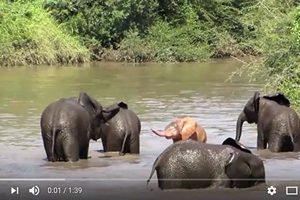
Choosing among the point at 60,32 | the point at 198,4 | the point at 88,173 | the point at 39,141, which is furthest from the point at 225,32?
the point at 88,173

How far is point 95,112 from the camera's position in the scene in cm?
1187

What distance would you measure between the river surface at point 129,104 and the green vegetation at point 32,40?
3.59ft

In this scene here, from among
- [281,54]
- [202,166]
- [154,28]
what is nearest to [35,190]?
[202,166]

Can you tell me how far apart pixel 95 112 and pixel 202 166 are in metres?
3.76

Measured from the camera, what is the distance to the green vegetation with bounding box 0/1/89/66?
32.1m

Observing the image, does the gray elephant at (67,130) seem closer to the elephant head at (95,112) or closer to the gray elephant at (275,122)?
the elephant head at (95,112)

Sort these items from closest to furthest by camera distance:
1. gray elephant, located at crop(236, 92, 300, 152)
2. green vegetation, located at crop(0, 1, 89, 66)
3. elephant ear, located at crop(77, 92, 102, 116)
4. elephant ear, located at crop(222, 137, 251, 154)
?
elephant ear, located at crop(222, 137, 251, 154)
elephant ear, located at crop(77, 92, 102, 116)
gray elephant, located at crop(236, 92, 300, 152)
green vegetation, located at crop(0, 1, 89, 66)

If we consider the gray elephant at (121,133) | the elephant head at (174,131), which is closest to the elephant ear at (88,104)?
the gray elephant at (121,133)

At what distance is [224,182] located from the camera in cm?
839

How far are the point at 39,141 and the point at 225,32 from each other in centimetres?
2507

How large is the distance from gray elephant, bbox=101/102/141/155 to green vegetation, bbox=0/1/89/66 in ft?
65.5

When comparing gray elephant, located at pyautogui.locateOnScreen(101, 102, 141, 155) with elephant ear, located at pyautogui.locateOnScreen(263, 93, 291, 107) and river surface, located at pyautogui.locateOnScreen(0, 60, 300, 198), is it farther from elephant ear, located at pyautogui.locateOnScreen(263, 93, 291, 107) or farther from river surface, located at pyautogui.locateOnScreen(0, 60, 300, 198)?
elephant ear, located at pyautogui.locateOnScreen(263, 93, 291, 107)

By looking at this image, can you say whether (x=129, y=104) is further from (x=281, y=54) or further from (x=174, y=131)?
(x=174, y=131)

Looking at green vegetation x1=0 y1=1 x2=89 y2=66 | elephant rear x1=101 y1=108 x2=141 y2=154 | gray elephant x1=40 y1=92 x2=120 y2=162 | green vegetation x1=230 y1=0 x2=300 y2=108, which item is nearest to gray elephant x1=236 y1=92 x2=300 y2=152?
elephant rear x1=101 y1=108 x2=141 y2=154
